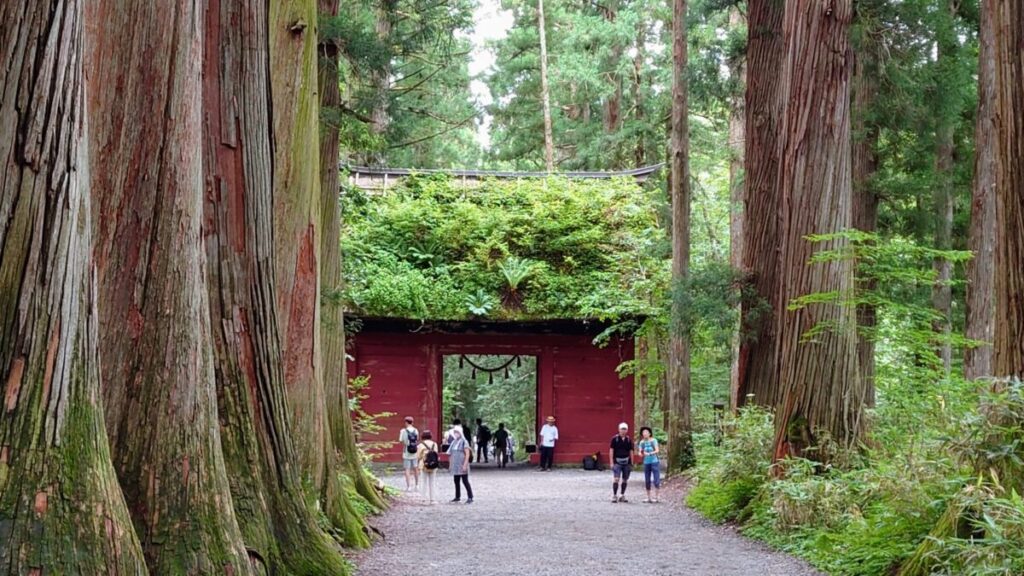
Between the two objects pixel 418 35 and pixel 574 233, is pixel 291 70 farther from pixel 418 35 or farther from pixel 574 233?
pixel 574 233

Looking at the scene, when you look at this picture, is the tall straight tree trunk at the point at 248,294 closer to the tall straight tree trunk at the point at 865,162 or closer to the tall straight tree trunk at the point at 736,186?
the tall straight tree trunk at the point at 865,162

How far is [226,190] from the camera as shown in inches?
275

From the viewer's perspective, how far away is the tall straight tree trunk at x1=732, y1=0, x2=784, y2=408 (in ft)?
52.1

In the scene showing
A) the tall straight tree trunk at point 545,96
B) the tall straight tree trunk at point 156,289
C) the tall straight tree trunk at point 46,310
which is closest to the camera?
the tall straight tree trunk at point 46,310

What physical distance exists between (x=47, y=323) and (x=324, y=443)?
6968 mm

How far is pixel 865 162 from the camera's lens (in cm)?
A: 1711

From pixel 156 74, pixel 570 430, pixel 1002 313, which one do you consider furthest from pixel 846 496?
pixel 570 430

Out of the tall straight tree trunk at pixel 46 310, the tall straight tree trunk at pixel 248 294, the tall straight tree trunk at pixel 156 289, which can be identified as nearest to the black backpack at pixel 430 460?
the tall straight tree trunk at pixel 248 294

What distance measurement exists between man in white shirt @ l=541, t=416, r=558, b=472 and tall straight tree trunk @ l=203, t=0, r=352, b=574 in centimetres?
1761

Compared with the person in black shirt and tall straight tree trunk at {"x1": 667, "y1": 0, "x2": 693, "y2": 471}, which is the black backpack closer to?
the person in black shirt

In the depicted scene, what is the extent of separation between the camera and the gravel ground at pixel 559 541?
9391 millimetres

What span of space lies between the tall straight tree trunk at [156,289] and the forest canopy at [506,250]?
617 inches

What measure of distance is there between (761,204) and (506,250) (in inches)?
381

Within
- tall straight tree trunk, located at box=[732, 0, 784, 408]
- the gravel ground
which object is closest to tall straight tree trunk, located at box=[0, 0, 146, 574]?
the gravel ground
